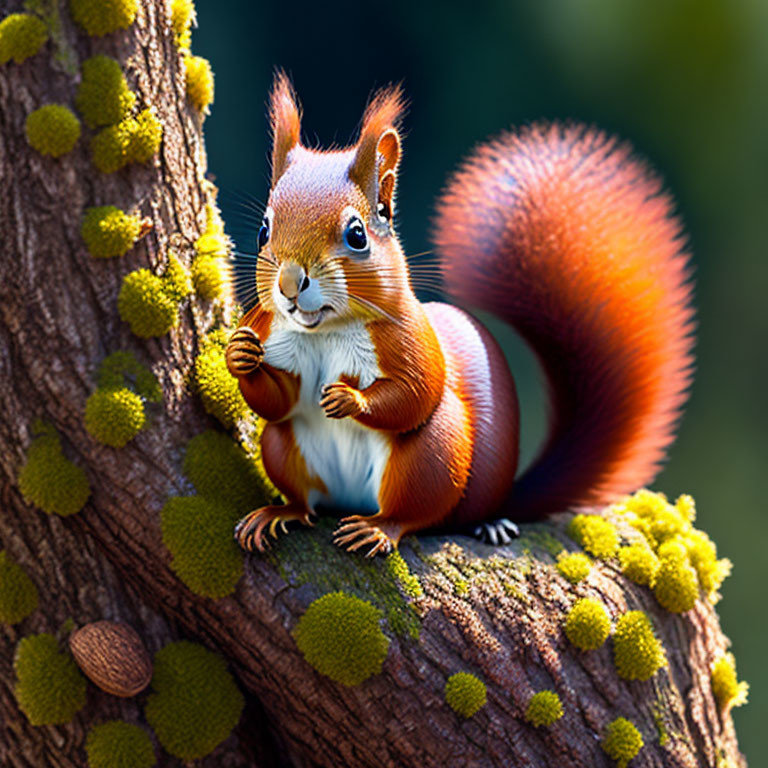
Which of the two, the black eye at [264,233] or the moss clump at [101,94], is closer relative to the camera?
the black eye at [264,233]

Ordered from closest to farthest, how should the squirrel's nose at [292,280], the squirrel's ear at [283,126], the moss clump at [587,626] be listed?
the squirrel's nose at [292,280]
the squirrel's ear at [283,126]
the moss clump at [587,626]

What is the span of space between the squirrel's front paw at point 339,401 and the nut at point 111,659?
15.9 inches

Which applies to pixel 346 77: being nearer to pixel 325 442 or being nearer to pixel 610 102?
pixel 610 102

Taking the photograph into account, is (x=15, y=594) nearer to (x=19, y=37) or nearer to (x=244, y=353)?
(x=244, y=353)

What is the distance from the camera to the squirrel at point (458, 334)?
1029 mm

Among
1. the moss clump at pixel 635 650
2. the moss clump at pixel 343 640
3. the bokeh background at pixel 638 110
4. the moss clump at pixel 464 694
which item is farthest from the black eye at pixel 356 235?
the bokeh background at pixel 638 110

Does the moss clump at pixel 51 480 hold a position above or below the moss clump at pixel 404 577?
below

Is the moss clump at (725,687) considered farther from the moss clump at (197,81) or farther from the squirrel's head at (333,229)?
the moss clump at (197,81)

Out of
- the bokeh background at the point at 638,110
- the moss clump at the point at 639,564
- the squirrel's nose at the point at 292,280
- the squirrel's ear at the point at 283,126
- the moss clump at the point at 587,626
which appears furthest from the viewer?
the bokeh background at the point at 638,110

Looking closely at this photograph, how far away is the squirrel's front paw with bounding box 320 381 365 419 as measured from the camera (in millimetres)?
1005

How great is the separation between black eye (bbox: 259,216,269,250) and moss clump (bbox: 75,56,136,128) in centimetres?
30

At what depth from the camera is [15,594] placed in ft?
3.80

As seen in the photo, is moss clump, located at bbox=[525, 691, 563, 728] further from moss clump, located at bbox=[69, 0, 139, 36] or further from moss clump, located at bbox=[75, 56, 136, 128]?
moss clump, located at bbox=[69, 0, 139, 36]

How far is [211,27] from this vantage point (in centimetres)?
302
